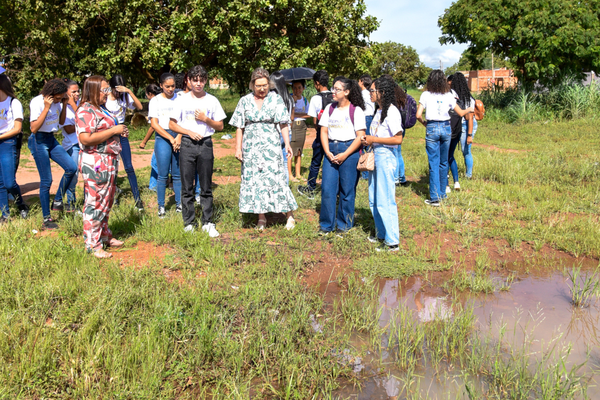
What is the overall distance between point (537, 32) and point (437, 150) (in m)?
13.6

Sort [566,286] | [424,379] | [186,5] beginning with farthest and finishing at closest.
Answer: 1. [186,5]
2. [566,286]
3. [424,379]

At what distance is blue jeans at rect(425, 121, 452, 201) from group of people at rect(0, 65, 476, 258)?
16 centimetres

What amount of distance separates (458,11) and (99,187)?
19193mm

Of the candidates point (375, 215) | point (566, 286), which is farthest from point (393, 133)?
point (566, 286)

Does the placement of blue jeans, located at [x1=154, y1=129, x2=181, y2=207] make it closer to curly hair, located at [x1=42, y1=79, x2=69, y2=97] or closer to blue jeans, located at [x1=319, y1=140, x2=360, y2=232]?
curly hair, located at [x1=42, y1=79, x2=69, y2=97]

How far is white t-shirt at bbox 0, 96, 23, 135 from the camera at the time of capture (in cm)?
584

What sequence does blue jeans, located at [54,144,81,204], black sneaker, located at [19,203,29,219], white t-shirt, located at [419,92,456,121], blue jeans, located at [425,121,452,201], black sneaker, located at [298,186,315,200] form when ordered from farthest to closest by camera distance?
black sneaker, located at [298,186,315,200] < blue jeans, located at [425,121,452,201] < white t-shirt, located at [419,92,456,121] < blue jeans, located at [54,144,81,204] < black sneaker, located at [19,203,29,219]

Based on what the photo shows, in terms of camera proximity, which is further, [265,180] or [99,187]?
[265,180]

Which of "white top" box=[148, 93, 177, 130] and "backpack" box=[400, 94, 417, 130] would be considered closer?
"white top" box=[148, 93, 177, 130]

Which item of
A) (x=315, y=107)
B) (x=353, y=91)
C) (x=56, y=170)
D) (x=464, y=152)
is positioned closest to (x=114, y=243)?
(x=353, y=91)

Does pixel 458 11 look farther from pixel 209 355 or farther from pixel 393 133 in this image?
pixel 209 355

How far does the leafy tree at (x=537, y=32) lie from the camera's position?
56.8 feet

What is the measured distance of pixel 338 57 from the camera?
18781 mm

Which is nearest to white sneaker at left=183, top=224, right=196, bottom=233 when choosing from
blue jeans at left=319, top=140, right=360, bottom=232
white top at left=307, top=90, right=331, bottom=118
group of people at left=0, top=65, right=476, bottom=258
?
group of people at left=0, top=65, right=476, bottom=258
